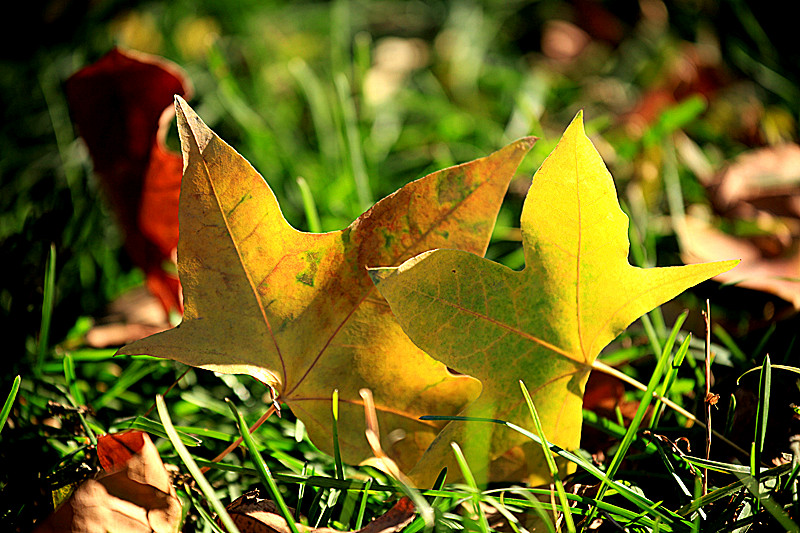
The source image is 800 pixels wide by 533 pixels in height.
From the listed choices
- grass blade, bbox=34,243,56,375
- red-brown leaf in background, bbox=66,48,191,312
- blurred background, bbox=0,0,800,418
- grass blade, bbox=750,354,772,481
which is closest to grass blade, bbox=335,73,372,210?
blurred background, bbox=0,0,800,418

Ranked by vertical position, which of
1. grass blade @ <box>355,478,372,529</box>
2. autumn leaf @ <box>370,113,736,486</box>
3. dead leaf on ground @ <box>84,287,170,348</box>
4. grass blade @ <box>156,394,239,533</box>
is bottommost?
grass blade @ <box>355,478,372,529</box>

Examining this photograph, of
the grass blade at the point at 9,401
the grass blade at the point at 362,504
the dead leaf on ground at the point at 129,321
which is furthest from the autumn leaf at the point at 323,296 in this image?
the dead leaf on ground at the point at 129,321

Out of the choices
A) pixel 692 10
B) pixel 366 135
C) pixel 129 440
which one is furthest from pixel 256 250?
pixel 692 10

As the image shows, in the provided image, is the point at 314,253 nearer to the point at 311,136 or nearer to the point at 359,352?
the point at 359,352

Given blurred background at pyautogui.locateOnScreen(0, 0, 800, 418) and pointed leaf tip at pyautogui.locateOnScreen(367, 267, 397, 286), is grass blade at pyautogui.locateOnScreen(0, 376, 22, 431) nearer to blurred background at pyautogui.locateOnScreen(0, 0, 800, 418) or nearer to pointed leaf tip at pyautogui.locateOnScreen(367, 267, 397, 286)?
blurred background at pyautogui.locateOnScreen(0, 0, 800, 418)

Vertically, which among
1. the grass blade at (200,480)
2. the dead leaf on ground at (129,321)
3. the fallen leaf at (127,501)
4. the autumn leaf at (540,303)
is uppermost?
the autumn leaf at (540,303)

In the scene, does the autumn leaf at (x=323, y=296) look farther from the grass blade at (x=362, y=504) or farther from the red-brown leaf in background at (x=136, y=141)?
the red-brown leaf in background at (x=136, y=141)
